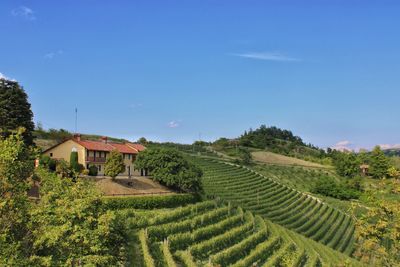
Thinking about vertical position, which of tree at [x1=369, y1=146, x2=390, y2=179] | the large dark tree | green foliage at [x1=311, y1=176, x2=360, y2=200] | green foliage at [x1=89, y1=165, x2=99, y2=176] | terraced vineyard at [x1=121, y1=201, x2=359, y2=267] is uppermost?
the large dark tree

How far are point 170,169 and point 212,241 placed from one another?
12.9m

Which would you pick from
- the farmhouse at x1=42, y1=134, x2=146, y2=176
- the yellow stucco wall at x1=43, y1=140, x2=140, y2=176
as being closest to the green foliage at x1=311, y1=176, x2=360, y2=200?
the farmhouse at x1=42, y1=134, x2=146, y2=176

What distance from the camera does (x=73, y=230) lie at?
18.7 meters

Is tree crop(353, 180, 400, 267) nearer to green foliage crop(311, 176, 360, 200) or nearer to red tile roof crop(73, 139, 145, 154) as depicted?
red tile roof crop(73, 139, 145, 154)

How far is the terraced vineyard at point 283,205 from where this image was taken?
5206cm

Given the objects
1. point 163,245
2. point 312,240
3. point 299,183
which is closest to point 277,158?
point 299,183

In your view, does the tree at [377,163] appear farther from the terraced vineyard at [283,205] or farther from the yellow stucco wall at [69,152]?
the yellow stucco wall at [69,152]

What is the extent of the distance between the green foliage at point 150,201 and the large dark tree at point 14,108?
14608 millimetres

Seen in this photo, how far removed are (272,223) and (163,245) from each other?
1974 centimetres

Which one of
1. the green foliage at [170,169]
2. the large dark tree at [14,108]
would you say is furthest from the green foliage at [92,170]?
the large dark tree at [14,108]

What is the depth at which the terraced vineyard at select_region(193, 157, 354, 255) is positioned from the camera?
52062 millimetres

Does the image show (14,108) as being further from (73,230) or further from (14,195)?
(73,230)

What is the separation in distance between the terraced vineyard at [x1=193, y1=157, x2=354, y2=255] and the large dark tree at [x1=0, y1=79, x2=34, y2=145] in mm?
22086

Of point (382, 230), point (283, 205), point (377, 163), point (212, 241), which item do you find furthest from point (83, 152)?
point (377, 163)
